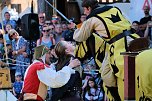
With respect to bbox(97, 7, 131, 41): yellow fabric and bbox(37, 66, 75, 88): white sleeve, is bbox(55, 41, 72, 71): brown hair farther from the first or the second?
bbox(97, 7, 131, 41): yellow fabric

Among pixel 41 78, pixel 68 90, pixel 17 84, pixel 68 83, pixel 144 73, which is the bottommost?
pixel 17 84

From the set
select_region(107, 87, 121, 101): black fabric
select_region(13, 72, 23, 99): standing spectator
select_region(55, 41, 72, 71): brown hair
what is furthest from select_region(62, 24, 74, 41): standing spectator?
select_region(107, 87, 121, 101): black fabric

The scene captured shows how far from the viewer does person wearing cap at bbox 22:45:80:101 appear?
6734mm

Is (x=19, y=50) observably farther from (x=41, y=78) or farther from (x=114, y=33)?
(x=114, y=33)

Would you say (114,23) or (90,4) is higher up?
(90,4)

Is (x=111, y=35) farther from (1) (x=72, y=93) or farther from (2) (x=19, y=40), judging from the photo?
(2) (x=19, y=40)

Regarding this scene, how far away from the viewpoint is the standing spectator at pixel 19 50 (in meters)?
12.4

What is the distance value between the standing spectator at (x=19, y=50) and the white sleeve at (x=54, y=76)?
5.43 metres

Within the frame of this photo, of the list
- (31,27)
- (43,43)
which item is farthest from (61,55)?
(43,43)

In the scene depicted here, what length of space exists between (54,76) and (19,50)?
613 cm

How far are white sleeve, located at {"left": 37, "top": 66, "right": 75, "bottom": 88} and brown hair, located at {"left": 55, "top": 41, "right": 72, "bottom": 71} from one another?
0.25m

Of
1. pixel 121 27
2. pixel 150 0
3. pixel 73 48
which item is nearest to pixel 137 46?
pixel 121 27

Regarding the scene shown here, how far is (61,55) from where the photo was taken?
708 cm

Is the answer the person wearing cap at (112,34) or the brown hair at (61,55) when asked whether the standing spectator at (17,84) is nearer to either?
the brown hair at (61,55)
